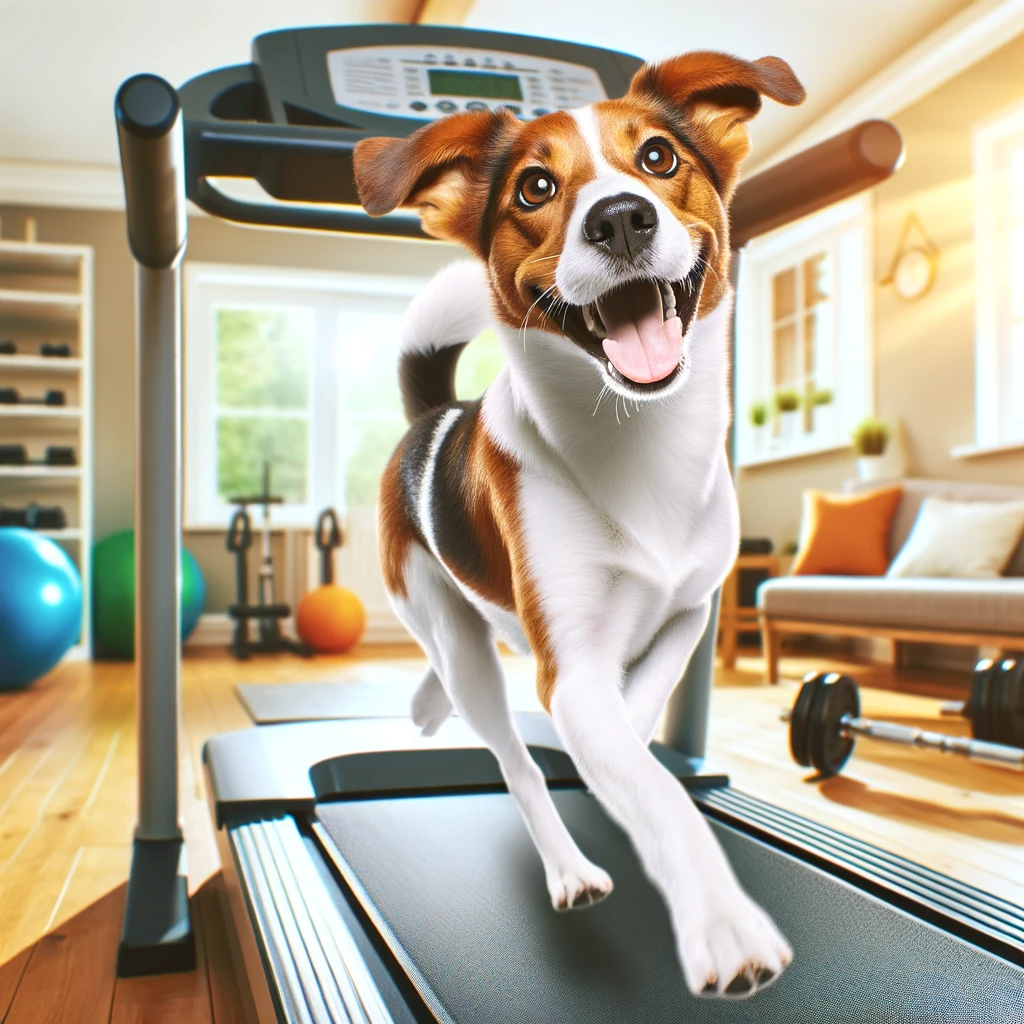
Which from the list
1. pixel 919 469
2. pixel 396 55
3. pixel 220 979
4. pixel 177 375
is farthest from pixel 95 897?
pixel 919 469

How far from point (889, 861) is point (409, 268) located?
5941 millimetres

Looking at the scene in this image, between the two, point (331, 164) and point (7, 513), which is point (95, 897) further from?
point (7, 513)

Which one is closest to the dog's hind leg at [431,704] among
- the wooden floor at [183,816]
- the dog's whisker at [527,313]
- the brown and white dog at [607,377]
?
the wooden floor at [183,816]

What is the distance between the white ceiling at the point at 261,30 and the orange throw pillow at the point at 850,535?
5.81 feet

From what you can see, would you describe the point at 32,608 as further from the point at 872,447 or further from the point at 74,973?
the point at 872,447

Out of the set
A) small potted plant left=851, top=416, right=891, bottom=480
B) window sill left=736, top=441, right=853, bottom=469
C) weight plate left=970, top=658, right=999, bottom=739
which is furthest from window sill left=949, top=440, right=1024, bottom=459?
weight plate left=970, top=658, right=999, bottom=739

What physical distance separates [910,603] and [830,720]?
66.8 inches

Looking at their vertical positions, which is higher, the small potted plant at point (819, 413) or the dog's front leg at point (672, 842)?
the small potted plant at point (819, 413)

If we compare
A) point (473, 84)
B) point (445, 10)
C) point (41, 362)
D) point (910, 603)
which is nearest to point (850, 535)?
point (910, 603)

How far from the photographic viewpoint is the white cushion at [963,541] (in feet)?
12.0

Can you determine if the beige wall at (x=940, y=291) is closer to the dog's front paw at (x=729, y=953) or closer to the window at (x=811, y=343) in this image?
the window at (x=811, y=343)

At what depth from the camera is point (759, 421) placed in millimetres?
5332

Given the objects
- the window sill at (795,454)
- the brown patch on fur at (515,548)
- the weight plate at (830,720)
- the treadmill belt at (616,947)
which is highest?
the window sill at (795,454)

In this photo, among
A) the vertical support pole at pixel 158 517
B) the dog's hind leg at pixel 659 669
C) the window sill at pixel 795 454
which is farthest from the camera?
the window sill at pixel 795 454
